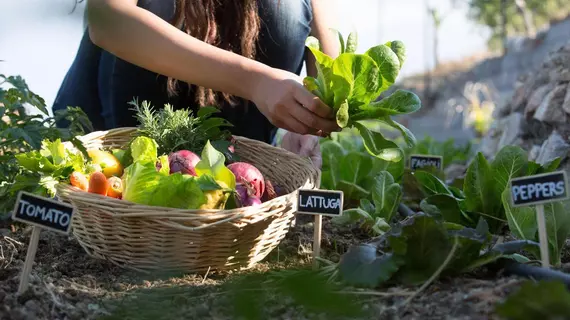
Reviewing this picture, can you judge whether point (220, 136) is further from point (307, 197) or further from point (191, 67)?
point (307, 197)

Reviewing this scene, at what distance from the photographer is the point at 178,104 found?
95.5 inches

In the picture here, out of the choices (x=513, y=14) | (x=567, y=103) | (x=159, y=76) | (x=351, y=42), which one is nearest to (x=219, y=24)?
(x=159, y=76)

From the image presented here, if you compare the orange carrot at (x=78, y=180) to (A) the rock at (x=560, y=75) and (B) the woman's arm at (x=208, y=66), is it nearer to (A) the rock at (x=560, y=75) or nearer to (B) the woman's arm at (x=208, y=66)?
(B) the woman's arm at (x=208, y=66)

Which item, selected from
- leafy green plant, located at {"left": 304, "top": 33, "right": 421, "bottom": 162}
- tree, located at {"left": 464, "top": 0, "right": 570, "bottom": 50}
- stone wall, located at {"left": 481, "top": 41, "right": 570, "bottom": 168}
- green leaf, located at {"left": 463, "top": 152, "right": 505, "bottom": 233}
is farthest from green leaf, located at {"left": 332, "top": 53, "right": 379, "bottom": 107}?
tree, located at {"left": 464, "top": 0, "right": 570, "bottom": 50}

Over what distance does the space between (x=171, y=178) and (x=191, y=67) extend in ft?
1.38

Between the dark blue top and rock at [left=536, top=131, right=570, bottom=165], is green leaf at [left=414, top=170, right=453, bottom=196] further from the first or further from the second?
the dark blue top

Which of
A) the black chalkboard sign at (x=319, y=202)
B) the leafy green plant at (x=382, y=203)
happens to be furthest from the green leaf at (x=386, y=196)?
the black chalkboard sign at (x=319, y=202)

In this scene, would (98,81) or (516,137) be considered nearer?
(98,81)

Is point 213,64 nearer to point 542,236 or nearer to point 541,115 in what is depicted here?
point 542,236

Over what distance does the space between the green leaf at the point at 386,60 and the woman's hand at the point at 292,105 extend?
16 centimetres

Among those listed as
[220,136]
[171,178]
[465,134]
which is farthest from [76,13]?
[465,134]

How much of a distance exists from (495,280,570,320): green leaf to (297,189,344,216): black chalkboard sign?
30.1 inches

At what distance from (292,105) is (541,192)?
61 centimetres

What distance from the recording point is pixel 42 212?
131 centimetres
